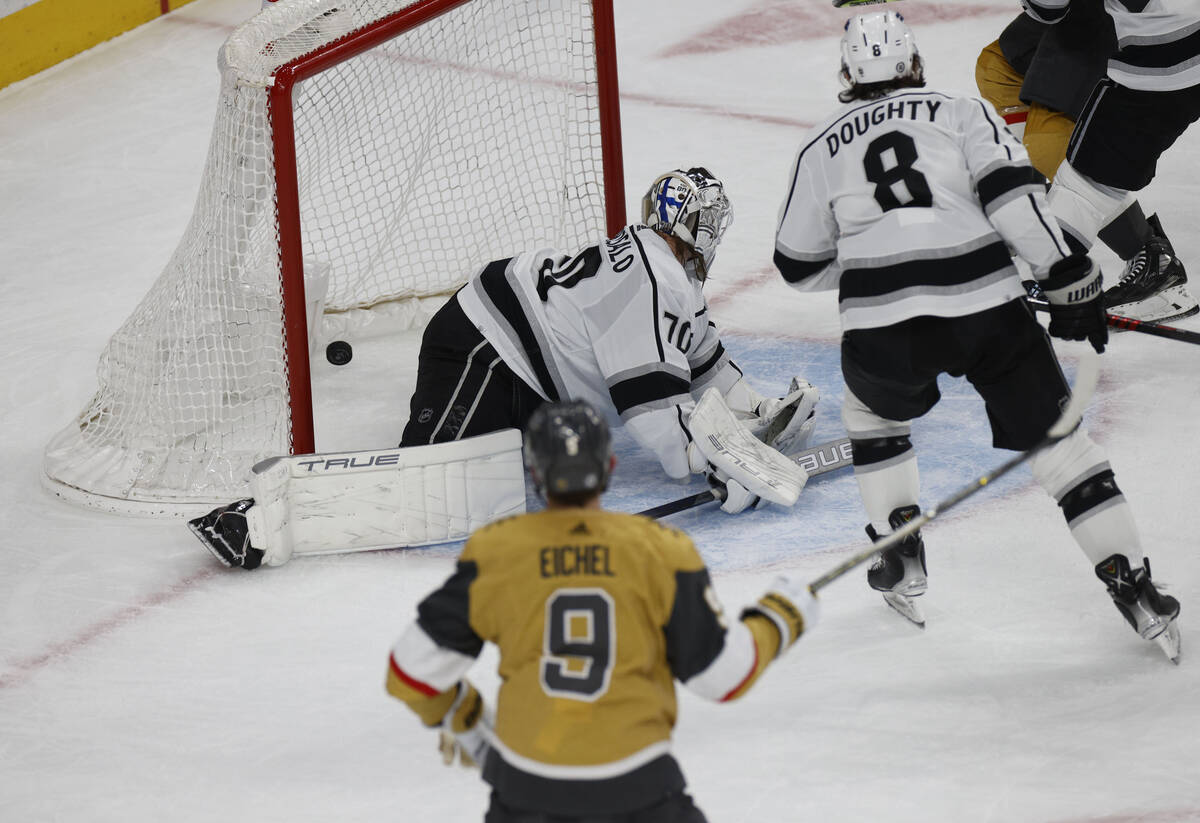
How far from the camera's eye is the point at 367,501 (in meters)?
3.34

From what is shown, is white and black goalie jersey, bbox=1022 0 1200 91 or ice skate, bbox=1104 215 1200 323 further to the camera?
ice skate, bbox=1104 215 1200 323

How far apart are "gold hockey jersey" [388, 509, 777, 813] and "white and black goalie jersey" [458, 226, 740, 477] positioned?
5.35 ft

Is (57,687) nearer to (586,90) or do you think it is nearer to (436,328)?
(436,328)

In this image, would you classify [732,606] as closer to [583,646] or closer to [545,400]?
[545,400]

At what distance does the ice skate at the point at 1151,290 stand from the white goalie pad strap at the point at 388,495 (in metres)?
1.81

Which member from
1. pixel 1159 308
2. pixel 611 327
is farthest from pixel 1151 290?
pixel 611 327

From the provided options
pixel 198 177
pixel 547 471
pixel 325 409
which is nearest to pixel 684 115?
pixel 198 177

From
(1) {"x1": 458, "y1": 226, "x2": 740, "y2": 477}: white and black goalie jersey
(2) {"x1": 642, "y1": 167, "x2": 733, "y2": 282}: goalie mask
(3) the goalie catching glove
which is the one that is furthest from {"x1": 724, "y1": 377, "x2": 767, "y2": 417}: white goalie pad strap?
(2) {"x1": 642, "y1": 167, "x2": 733, "y2": 282}: goalie mask

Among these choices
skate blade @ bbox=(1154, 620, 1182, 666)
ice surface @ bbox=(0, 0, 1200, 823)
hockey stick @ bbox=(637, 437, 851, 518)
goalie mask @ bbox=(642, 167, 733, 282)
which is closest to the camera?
ice surface @ bbox=(0, 0, 1200, 823)

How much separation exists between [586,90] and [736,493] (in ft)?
4.42

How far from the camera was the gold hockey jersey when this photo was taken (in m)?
1.76

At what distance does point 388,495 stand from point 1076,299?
143 centimetres

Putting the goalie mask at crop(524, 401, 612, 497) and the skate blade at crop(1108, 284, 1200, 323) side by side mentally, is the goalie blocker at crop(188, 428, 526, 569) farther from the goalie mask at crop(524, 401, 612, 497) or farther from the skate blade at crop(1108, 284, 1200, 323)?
the skate blade at crop(1108, 284, 1200, 323)

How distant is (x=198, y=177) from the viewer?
5754 millimetres
